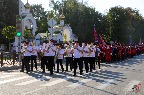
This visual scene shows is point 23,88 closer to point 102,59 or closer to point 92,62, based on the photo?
point 92,62

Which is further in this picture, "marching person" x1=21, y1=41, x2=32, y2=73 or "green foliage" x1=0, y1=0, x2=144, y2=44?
"green foliage" x1=0, y1=0, x2=144, y2=44

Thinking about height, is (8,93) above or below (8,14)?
below

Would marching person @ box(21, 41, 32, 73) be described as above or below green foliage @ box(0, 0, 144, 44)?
below

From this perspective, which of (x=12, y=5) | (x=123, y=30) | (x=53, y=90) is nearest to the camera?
(x=53, y=90)

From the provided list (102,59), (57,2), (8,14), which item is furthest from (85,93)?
(57,2)

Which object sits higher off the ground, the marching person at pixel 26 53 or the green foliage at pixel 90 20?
the green foliage at pixel 90 20

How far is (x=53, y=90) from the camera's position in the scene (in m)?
11.4

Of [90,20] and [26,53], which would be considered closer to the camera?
[26,53]

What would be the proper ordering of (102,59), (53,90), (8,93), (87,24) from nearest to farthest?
(8,93) < (53,90) < (102,59) < (87,24)

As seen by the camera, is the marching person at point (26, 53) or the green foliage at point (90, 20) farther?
the green foliage at point (90, 20)

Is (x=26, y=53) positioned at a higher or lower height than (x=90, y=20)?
lower

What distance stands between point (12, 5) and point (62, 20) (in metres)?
11.5

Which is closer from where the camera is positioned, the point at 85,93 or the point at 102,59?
the point at 85,93

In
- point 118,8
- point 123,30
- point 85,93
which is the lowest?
point 85,93
